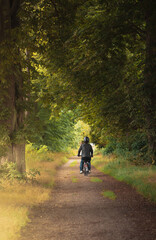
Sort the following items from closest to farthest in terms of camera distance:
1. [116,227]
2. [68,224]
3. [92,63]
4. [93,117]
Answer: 1. [116,227]
2. [68,224]
3. [92,63]
4. [93,117]

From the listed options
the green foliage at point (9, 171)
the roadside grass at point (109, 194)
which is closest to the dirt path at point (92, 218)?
the roadside grass at point (109, 194)

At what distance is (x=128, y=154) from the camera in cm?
2031

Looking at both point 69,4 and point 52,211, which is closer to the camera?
point 52,211

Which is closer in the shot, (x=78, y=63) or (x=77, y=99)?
(x=78, y=63)

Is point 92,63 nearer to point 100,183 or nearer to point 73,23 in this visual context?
point 73,23

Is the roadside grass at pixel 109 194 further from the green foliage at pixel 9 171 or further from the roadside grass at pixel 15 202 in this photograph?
the green foliage at pixel 9 171

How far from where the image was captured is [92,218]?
23.5ft

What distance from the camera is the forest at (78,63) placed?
34.7 ft

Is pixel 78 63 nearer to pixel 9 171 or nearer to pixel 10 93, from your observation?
pixel 10 93

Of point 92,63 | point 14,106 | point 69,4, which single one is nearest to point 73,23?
point 69,4

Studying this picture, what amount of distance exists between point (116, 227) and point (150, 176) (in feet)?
20.3

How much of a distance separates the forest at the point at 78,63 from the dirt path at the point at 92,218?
328 centimetres

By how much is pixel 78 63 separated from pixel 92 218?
8527mm

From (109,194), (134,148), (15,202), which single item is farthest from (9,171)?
(134,148)
